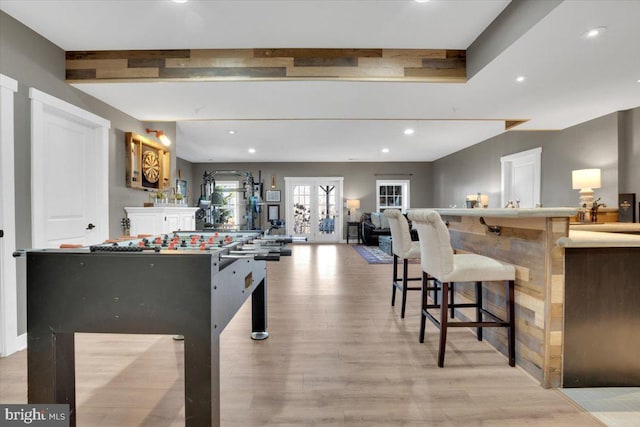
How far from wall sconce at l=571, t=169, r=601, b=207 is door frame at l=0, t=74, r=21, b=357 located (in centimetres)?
603

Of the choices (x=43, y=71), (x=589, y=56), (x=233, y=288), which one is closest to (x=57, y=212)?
(x=43, y=71)

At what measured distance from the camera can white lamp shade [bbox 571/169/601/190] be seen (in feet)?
13.5

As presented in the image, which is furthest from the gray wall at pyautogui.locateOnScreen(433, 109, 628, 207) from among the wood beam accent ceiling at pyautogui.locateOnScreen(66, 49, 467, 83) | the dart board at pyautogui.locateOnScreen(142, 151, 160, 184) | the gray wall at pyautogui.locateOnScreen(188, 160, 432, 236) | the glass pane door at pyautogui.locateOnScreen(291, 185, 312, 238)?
the dart board at pyautogui.locateOnScreen(142, 151, 160, 184)

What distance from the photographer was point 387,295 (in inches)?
151

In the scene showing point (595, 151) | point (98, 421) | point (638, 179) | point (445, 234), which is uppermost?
point (595, 151)

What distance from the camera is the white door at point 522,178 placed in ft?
18.6

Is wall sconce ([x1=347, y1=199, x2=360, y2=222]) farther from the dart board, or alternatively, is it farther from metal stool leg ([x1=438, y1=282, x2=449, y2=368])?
metal stool leg ([x1=438, y1=282, x2=449, y2=368])

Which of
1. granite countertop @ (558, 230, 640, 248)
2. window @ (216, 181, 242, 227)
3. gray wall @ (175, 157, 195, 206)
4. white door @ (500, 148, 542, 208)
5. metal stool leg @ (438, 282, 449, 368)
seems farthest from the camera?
window @ (216, 181, 242, 227)

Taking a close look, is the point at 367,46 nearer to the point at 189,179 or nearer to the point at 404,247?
the point at 404,247

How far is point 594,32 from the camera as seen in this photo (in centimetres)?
231

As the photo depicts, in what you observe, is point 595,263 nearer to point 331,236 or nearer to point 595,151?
point 595,151

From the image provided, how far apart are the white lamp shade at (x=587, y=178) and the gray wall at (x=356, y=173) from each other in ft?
18.9

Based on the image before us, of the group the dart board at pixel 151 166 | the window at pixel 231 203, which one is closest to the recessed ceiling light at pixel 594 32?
the dart board at pixel 151 166

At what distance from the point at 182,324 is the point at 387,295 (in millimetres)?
2978
